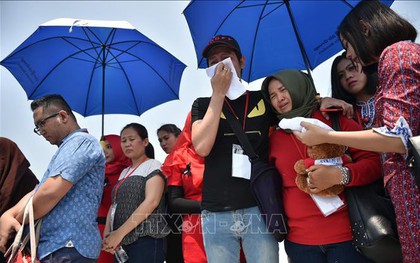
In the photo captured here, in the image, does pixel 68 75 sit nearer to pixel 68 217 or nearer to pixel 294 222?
pixel 68 217

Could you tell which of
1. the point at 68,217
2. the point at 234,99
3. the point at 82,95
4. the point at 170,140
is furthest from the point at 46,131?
the point at 82,95

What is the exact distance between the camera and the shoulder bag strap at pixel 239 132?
2490 mm

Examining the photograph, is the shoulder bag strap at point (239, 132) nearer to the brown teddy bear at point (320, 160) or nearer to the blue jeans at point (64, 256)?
the brown teddy bear at point (320, 160)

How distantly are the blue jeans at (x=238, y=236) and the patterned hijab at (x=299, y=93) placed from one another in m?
0.66

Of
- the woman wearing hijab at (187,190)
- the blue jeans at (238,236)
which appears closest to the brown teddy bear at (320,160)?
the blue jeans at (238,236)

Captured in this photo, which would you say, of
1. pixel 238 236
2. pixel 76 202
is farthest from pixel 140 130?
pixel 238 236

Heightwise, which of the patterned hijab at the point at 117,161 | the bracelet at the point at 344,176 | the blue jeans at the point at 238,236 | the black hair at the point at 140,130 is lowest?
the blue jeans at the point at 238,236

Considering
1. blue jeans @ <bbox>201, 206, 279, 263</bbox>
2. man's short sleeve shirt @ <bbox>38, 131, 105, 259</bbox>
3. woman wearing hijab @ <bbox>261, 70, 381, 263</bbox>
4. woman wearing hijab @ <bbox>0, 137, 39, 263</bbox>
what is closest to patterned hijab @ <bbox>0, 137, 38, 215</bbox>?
woman wearing hijab @ <bbox>0, 137, 39, 263</bbox>

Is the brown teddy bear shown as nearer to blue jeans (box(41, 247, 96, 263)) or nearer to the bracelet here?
the bracelet

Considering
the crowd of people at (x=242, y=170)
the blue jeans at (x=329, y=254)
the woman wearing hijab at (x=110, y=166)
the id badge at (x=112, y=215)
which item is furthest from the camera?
the woman wearing hijab at (x=110, y=166)

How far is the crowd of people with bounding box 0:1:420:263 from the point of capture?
184 centimetres

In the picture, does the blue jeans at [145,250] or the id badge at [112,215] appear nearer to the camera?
the blue jeans at [145,250]

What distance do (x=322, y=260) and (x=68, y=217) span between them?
1.61 metres

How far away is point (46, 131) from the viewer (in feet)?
9.62
